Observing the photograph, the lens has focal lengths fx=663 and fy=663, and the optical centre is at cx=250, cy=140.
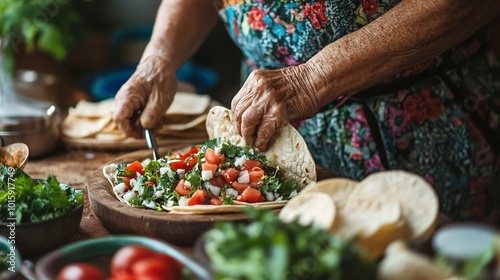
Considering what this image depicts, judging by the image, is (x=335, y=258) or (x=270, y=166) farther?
(x=270, y=166)

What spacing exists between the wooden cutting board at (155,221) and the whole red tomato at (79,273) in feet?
1.51

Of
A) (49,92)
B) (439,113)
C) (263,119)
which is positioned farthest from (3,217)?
(49,92)

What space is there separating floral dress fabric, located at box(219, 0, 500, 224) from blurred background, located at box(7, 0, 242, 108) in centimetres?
185

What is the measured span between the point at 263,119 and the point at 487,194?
1284 mm

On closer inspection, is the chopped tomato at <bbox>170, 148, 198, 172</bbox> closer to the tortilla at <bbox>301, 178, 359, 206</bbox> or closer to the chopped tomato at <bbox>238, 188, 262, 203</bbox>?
the chopped tomato at <bbox>238, 188, 262, 203</bbox>

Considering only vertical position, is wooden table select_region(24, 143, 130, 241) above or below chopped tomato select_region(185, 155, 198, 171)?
above

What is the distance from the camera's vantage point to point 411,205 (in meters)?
1.54

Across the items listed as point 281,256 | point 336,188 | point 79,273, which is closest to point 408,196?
point 336,188

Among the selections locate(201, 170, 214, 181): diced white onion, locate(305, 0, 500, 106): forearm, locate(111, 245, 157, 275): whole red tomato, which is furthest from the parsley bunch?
locate(305, 0, 500, 106): forearm

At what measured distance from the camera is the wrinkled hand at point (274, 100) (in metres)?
2.25

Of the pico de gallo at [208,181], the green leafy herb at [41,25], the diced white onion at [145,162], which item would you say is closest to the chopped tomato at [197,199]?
the pico de gallo at [208,181]

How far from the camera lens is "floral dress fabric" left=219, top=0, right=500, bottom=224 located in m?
2.66

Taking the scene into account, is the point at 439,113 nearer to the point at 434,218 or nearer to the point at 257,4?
the point at 257,4

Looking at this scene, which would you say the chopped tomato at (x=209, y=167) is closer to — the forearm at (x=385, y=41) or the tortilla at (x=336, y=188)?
the forearm at (x=385, y=41)
